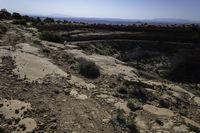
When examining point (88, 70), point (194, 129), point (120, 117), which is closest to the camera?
point (120, 117)

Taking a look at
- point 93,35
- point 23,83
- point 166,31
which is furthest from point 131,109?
point 166,31

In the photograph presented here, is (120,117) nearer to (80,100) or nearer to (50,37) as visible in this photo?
(80,100)

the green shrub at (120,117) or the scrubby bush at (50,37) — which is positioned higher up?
the scrubby bush at (50,37)

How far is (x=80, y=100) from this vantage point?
496 inches

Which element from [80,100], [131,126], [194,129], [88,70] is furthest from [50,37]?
[194,129]

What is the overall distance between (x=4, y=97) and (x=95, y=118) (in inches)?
138

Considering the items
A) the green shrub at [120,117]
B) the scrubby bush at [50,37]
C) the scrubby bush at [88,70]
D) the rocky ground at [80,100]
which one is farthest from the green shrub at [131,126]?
the scrubby bush at [50,37]

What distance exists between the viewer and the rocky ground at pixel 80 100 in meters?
10.6

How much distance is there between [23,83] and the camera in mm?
13625

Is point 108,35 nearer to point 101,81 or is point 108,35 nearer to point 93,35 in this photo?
point 93,35

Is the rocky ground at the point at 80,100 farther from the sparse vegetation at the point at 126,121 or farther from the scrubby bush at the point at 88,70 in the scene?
the scrubby bush at the point at 88,70

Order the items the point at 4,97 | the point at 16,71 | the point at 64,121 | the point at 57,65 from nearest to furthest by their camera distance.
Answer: the point at 64,121 → the point at 4,97 → the point at 16,71 → the point at 57,65

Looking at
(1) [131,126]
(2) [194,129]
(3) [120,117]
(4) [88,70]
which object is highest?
(4) [88,70]

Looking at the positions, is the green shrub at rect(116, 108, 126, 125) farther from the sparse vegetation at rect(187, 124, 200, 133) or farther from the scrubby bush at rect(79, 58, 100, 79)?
the scrubby bush at rect(79, 58, 100, 79)
